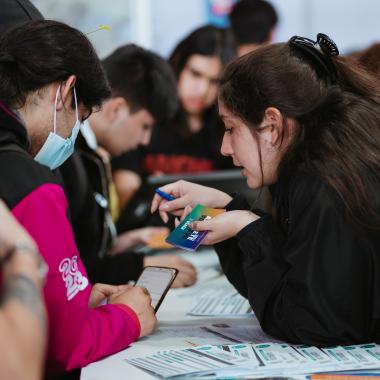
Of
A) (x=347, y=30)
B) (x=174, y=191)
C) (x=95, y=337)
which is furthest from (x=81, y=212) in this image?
(x=347, y=30)

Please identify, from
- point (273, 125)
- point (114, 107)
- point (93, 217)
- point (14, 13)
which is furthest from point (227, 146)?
point (114, 107)

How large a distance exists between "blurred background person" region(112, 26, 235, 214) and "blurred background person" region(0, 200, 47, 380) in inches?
87.1

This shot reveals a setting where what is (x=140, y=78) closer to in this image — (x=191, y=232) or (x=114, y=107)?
(x=114, y=107)

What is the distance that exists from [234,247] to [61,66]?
51cm

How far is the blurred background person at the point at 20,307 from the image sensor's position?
2.23ft

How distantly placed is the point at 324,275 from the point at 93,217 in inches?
40.8

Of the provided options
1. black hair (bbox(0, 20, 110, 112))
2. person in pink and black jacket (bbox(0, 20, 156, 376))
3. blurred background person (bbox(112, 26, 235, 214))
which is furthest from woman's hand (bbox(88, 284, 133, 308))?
blurred background person (bbox(112, 26, 235, 214))

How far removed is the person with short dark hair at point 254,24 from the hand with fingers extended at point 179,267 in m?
2.10

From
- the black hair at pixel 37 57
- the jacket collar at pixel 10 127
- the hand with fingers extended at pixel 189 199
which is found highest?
the black hair at pixel 37 57

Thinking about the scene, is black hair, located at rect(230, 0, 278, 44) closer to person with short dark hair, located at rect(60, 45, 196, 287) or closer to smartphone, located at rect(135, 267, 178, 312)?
person with short dark hair, located at rect(60, 45, 196, 287)

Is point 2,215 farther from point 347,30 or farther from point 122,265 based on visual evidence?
point 347,30

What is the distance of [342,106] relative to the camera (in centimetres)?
122

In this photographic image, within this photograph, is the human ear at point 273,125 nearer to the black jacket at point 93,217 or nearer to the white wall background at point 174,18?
the black jacket at point 93,217

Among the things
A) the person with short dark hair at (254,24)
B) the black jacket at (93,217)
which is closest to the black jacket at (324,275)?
the black jacket at (93,217)
